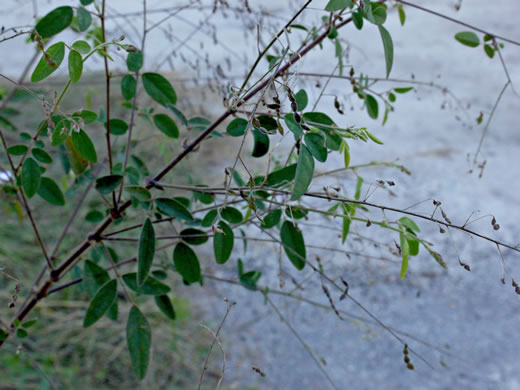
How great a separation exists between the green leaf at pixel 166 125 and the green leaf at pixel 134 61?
143mm

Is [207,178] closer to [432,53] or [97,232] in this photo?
[97,232]

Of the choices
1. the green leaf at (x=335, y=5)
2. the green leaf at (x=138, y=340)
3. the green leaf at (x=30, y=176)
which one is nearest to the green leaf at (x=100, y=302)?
the green leaf at (x=138, y=340)

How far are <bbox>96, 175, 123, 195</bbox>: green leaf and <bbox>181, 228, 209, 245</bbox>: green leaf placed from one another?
95 millimetres

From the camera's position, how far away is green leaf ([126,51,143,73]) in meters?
0.61

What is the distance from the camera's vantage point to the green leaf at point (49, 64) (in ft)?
1.53

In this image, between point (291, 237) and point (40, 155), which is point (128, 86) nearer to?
point (40, 155)

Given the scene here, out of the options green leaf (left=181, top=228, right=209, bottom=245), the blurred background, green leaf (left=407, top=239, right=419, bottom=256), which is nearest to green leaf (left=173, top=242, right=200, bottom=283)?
green leaf (left=181, top=228, right=209, bottom=245)

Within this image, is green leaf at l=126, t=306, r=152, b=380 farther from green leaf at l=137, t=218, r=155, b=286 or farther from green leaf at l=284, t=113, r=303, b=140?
green leaf at l=284, t=113, r=303, b=140

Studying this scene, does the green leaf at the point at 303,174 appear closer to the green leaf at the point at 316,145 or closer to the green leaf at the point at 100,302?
the green leaf at the point at 316,145

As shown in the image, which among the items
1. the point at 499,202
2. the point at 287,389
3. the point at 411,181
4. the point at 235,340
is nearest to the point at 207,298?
the point at 235,340

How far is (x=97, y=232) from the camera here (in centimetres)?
64

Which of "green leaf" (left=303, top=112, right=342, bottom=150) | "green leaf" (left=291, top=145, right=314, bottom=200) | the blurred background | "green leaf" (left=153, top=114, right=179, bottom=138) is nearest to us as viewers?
"green leaf" (left=291, top=145, right=314, bottom=200)

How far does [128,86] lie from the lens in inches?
25.5

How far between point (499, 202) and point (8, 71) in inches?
109
